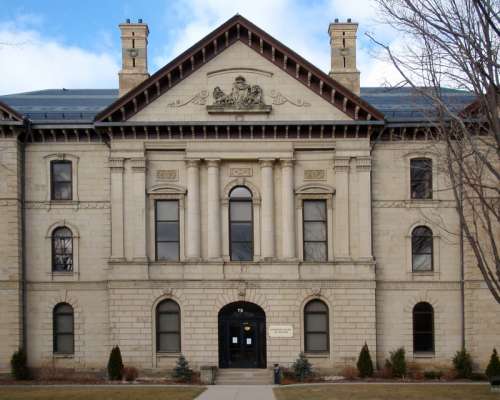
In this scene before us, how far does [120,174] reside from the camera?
33.7m

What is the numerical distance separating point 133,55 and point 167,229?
8.41 m

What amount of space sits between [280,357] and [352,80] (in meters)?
13.1

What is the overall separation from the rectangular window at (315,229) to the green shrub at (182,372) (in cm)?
711

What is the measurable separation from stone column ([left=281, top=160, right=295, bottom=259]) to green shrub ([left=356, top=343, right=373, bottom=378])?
5102mm

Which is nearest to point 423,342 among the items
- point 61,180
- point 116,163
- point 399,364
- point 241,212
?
point 399,364

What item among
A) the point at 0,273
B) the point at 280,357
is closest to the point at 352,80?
the point at 280,357

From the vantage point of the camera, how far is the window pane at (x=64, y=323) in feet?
113

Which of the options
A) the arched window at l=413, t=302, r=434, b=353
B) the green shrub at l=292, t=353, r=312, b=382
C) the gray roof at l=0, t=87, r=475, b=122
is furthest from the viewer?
the gray roof at l=0, t=87, r=475, b=122

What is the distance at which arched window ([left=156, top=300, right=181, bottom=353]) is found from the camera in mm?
33531

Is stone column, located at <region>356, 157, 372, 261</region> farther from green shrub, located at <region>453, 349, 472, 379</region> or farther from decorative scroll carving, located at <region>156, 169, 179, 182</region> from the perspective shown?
decorative scroll carving, located at <region>156, 169, 179, 182</region>

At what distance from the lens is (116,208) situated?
110 feet

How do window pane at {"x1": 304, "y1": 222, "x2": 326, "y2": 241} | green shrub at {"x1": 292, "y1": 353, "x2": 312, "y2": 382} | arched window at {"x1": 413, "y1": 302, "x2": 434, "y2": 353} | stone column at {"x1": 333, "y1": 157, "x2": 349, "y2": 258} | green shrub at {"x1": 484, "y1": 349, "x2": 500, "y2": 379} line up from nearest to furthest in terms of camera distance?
green shrub at {"x1": 484, "y1": 349, "x2": 500, "y2": 379} < green shrub at {"x1": 292, "y1": 353, "x2": 312, "y2": 382} < stone column at {"x1": 333, "y1": 157, "x2": 349, "y2": 258} < window pane at {"x1": 304, "y1": 222, "x2": 326, "y2": 241} < arched window at {"x1": 413, "y1": 302, "x2": 434, "y2": 353}

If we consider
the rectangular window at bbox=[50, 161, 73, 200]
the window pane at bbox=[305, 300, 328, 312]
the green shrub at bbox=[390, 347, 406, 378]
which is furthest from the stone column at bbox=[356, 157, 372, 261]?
the rectangular window at bbox=[50, 161, 73, 200]

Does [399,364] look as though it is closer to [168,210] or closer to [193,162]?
[168,210]
